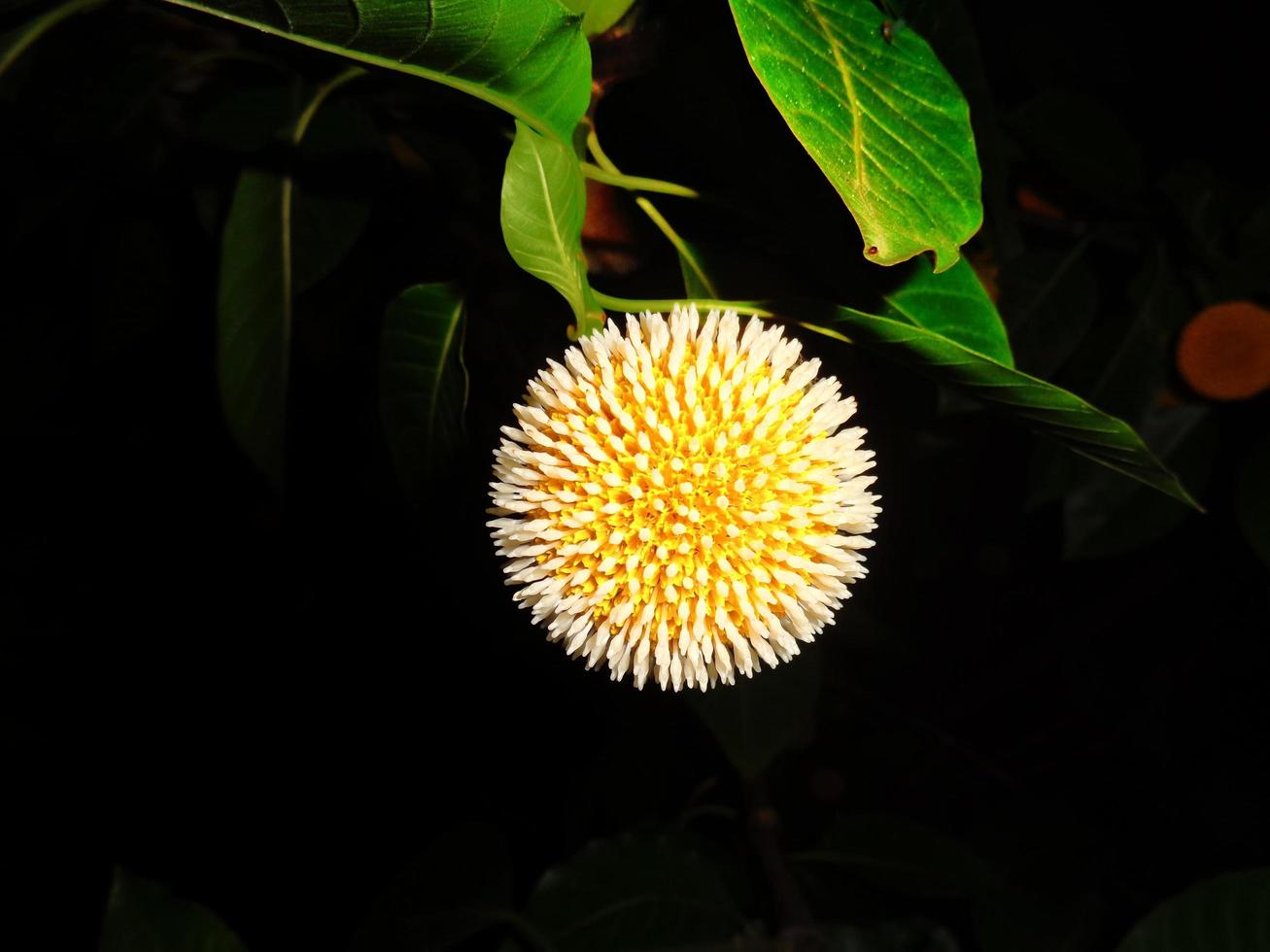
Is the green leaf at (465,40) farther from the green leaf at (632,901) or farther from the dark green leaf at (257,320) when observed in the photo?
the green leaf at (632,901)

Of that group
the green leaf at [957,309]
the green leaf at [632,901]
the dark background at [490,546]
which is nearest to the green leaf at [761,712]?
the dark background at [490,546]

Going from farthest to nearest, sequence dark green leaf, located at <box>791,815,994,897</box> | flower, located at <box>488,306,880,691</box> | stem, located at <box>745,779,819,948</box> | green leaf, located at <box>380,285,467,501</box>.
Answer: dark green leaf, located at <box>791,815,994,897</box>, stem, located at <box>745,779,819,948</box>, green leaf, located at <box>380,285,467,501</box>, flower, located at <box>488,306,880,691</box>

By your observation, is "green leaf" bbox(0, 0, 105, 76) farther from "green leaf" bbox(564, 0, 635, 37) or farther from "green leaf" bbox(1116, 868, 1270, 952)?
"green leaf" bbox(1116, 868, 1270, 952)

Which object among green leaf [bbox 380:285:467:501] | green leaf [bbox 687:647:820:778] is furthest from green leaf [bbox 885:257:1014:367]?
green leaf [bbox 687:647:820:778]

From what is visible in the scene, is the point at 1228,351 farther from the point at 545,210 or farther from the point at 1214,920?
the point at 545,210

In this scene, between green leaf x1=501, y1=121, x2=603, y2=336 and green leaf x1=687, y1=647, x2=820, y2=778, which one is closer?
green leaf x1=501, y1=121, x2=603, y2=336

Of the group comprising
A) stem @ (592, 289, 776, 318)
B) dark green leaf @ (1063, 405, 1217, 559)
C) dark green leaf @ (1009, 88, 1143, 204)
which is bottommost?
dark green leaf @ (1063, 405, 1217, 559)

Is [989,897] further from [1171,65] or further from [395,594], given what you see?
[1171,65]
